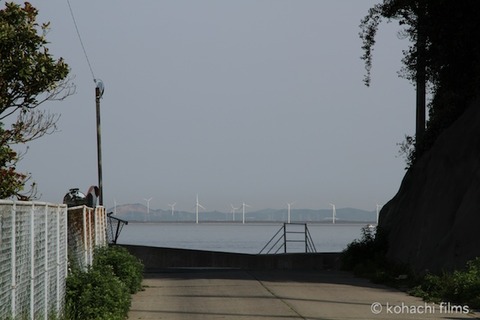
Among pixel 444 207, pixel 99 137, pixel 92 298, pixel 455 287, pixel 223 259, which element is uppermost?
pixel 99 137

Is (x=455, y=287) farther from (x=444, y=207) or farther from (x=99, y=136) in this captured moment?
(x=99, y=136)

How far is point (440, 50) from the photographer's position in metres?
32.1

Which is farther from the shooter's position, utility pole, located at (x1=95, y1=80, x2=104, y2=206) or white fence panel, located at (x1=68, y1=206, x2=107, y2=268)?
utility pole, located at (x1=95, y1=80, x2=104, y2=206)

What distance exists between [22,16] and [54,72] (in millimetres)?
1516

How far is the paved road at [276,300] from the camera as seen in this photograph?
18.5m

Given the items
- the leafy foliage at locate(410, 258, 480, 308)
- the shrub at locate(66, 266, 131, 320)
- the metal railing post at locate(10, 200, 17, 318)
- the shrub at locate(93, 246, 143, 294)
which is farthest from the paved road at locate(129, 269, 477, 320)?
the metal railing post at locate(10, 200, 17, 318)

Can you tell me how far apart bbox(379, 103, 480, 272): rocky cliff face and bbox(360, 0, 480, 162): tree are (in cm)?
121

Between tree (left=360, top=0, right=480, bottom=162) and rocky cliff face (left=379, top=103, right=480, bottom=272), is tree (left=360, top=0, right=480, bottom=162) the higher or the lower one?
the higher one

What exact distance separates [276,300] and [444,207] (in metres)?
8.95

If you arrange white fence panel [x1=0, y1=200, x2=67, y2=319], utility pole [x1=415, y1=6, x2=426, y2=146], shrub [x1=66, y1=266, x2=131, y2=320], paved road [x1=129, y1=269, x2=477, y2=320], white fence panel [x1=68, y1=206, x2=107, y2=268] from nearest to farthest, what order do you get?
white fence panel [x1=0, y1=200, x2=67, y2=319], shrub [x1=66, y1=266, x2=131, y2=320], white fence panel [x1=68, y1=206, x2=107, y2=268], paved road [x1=129, y1=269, x2=477, y2=320], utility pole [x1=415, y1=6, x2=426, y2=146]

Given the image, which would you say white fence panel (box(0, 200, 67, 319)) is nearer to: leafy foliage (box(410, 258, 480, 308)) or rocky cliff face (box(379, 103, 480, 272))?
leafy foliage (box(410, 258, 480, 308))

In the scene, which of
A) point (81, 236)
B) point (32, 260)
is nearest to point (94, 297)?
point (81, 236)

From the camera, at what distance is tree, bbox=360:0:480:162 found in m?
31.0

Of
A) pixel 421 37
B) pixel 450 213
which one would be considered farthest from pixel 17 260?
pixel 421 37
